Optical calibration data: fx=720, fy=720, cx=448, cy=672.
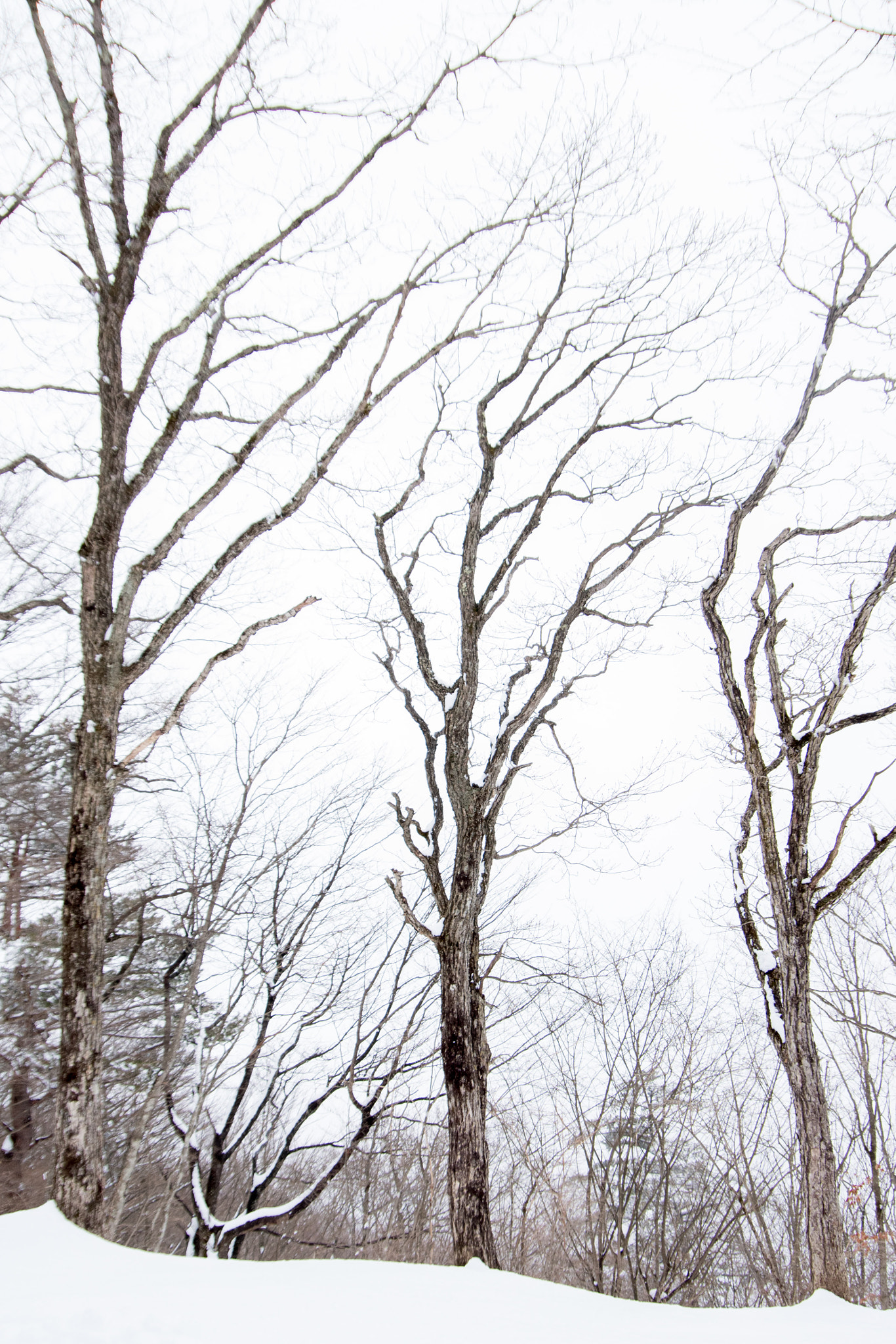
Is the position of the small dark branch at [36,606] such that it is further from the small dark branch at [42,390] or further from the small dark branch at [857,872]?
the small dark branch at [857,872]

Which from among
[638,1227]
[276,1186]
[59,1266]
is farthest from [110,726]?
[276,1186]

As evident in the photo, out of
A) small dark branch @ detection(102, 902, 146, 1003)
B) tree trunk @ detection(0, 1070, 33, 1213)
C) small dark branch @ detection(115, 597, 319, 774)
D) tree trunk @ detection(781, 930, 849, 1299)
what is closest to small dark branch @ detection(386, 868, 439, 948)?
small dark branch @ detection(115, 597, 319, 774)

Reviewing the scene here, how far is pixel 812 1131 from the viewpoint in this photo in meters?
5.89

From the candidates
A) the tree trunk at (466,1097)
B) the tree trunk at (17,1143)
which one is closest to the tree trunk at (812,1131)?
the tree trunk at (466,1097)

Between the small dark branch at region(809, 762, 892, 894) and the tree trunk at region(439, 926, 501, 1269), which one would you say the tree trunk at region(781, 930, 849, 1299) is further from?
the tree trunk at region(439, 926, 501, 1269)

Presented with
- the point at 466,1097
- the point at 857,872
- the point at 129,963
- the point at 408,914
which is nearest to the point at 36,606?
the point at 408,914

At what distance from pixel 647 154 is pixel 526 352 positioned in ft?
6.72

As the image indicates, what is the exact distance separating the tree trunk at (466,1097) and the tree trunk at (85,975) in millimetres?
2615

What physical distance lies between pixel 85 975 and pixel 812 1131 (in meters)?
5.73

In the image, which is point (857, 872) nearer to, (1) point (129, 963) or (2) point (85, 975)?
(2) point (85, 975)

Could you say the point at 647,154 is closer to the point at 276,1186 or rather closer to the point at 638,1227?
the point at 638,1227

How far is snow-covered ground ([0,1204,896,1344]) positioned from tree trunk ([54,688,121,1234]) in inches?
13.7

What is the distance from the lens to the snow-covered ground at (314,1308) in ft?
7.54

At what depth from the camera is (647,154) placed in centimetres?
692
